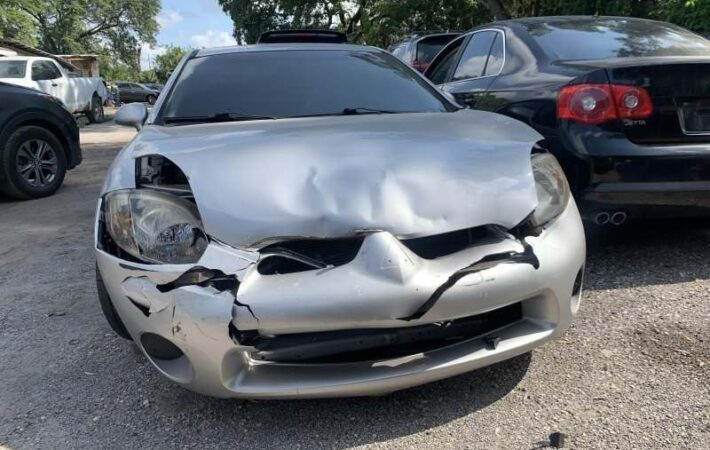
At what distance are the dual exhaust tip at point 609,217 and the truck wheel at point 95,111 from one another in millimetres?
18616

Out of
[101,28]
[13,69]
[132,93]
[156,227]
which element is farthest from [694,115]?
[101,28]

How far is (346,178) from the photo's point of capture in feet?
6.97

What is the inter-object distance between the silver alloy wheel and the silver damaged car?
4.81m

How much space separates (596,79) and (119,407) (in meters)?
2.80

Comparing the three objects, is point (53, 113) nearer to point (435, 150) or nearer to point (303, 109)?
point (303, 109)

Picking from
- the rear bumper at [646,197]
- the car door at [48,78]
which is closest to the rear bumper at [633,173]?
the rear bumper at [646,197]

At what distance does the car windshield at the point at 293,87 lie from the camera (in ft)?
10.1

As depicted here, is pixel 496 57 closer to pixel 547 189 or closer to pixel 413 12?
pixel 547 189

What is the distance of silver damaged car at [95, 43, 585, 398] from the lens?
74.3 inches

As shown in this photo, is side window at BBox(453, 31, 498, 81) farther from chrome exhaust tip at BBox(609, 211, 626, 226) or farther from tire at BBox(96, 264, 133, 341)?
tire at BBox(96, 264, 133, 341)

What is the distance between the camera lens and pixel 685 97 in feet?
10.3

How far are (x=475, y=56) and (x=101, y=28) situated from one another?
48750mm

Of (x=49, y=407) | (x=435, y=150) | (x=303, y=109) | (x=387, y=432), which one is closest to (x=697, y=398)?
(x=387, y=432)

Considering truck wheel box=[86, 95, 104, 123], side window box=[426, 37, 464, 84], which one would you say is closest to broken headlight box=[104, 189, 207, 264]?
side window box=[426, 37, 464, 84]
